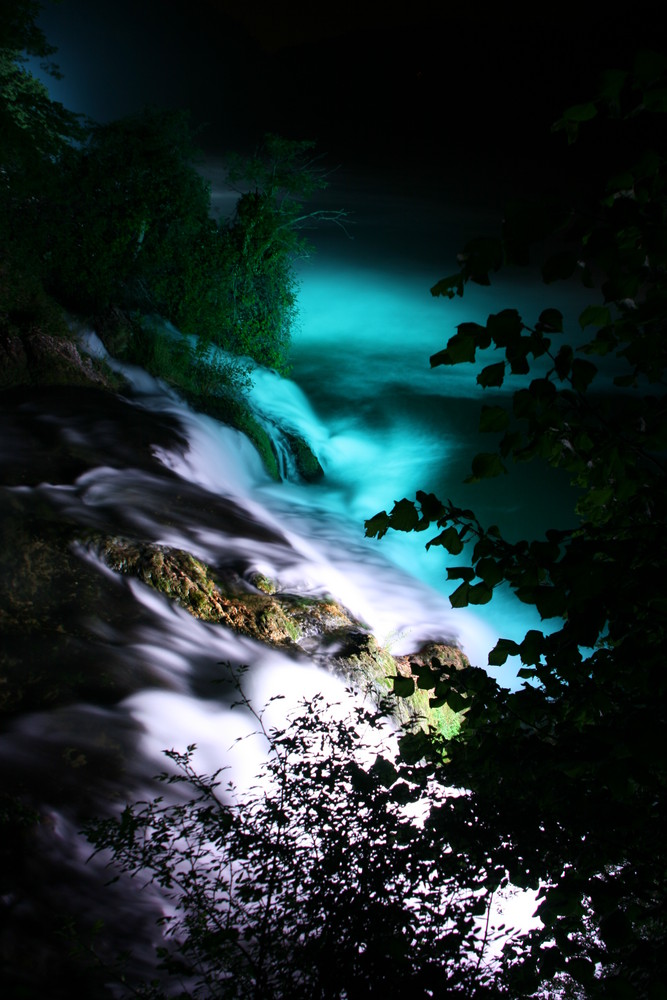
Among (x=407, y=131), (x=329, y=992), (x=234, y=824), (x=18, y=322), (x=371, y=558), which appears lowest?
(x=329, y=992)

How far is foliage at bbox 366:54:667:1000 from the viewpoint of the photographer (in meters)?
1.21

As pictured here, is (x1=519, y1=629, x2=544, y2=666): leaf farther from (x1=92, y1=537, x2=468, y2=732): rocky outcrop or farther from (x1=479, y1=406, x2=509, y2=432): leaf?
(x1=92, y1=537, x2=468, y2=732): rocky outcrop

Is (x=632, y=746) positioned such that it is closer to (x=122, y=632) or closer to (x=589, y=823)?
(x=589, y=823)

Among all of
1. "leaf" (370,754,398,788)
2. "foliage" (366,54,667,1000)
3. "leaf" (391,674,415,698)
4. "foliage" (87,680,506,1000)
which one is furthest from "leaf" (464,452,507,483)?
"leaf" (370,754,398,788)

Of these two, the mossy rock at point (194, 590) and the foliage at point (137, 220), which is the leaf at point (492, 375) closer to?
the mossy rock at point (194, 590)

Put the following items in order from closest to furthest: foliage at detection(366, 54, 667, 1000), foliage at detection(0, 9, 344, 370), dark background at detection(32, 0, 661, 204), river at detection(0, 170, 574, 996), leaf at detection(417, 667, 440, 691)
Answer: foliage at detection(366, 54, 667, 1000), leaf at detection(417, 667, 440, 691), river at detection(0, 170, 574, 996), foliage at detection(0, 9, 344, 370), dark background at detection(32, 0, 661, 204)

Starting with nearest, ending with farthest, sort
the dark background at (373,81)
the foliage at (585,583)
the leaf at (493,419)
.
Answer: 1. the foliage at (585,583)
2. the leaf at (493,419)
3. the dark background at (373,81)

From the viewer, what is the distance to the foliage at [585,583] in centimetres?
121

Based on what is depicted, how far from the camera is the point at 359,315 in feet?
73.4

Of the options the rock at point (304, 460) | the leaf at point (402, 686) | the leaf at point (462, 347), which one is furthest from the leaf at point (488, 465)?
the rock at point (304, 460)

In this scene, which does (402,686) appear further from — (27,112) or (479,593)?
(27,112)

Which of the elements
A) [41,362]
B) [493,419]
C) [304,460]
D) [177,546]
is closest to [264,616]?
[177,546]

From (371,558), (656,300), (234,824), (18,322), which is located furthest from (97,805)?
(18,322)

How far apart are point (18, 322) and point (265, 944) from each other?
931 cm
